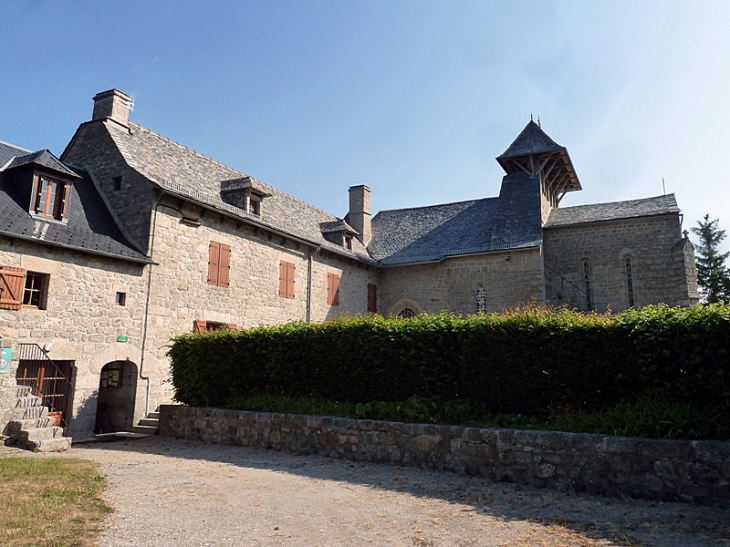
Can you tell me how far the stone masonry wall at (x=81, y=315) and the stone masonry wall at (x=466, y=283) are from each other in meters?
10.8

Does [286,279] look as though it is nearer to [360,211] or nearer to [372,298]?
[372,298]

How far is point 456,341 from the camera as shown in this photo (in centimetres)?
820

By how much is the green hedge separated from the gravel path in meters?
1.59

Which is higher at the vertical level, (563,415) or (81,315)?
(81,315)

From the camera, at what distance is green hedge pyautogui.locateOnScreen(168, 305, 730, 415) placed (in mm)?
6370

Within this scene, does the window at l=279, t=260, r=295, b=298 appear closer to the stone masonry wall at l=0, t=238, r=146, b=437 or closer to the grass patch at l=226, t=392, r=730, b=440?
the stone masonry wall at l=0, t=238, r=146, b=437

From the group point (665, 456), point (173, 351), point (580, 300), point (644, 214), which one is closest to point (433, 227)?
point (580, 300)

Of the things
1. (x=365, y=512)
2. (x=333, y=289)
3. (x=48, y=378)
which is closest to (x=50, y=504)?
(x=365, y=512)

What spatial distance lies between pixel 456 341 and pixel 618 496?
10.2 feet

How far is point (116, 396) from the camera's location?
1198cm

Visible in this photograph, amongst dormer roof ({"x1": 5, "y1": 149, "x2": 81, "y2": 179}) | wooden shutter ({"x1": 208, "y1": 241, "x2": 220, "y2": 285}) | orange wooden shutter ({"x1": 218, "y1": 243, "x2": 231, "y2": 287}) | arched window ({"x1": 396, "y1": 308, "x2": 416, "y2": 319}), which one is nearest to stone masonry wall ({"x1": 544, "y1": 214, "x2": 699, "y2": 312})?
arched window ({"x1": 396, "y1": 308, "x2": 416, "y2": 319})

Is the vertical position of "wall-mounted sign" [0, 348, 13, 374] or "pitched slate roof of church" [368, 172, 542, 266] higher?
"pitched slate roof of church" [368, 172, 542, 266]

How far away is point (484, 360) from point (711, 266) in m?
34.7

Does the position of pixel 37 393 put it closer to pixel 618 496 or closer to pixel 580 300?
pixel 618 496
